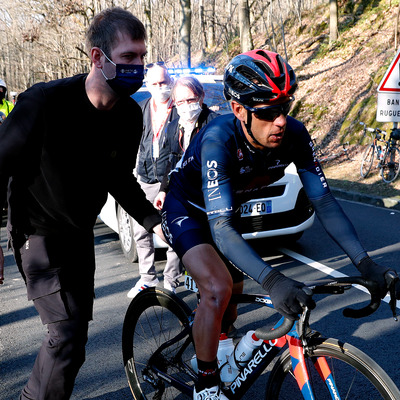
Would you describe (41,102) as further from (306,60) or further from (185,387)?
(306,60)

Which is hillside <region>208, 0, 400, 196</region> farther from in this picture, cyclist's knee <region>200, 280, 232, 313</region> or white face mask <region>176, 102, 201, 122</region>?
cyclist's knee <region>200, 280, 232, 313</region>

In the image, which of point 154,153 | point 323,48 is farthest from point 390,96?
point 323,48

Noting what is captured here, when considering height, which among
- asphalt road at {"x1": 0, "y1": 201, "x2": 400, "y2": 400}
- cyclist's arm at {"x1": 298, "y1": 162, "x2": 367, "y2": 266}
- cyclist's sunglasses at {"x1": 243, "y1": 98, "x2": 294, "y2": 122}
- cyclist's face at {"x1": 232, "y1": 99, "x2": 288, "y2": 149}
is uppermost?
cyclist's sunglasses at {"x1": 243, "y1": 98, "x2": 294, "y2": 122}

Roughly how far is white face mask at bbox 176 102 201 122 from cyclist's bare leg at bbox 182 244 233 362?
93.5 inches

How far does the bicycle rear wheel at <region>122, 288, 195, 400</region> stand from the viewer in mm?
2986

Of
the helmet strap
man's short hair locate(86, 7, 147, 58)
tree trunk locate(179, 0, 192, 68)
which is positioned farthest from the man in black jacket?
tree trunk locate(179, 0, 192, 68)

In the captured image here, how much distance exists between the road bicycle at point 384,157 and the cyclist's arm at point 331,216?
989 cm

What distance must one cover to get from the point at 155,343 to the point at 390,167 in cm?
1010

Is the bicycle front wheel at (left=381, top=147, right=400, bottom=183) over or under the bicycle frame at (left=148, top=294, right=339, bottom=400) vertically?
under

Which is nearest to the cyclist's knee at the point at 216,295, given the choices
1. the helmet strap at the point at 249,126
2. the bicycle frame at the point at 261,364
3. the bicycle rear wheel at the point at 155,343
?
the bicycle frame at the point at 261,364

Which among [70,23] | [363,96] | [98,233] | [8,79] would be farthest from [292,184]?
[8,79]

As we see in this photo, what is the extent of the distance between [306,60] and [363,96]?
27.5 ft

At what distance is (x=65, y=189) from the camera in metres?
2.47

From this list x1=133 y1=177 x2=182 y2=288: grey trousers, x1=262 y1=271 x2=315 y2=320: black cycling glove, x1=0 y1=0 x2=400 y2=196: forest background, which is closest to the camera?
x1=262 y1=271 x2=315 y2=320: black cycling glove
